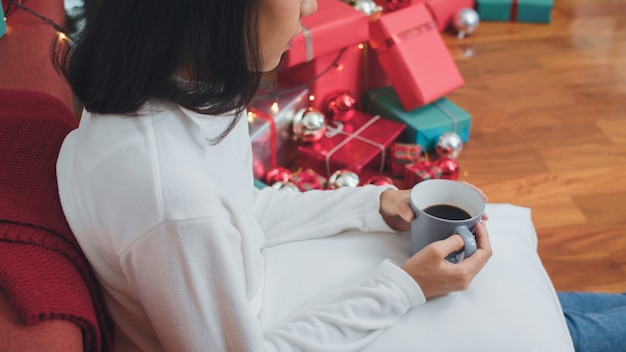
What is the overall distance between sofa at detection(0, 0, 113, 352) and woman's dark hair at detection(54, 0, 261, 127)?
114 mm

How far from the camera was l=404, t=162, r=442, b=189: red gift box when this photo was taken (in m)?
1.62

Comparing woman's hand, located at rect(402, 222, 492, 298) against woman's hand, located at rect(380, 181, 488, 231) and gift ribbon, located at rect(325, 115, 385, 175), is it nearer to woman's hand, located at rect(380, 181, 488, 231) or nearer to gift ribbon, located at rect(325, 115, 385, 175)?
woman's hand, located at rect(380, 181, 488, 231)

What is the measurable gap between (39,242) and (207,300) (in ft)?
0.60

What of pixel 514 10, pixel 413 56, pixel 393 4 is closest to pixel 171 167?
pixel 413 56

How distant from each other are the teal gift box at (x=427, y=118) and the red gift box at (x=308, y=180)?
1.03 feet

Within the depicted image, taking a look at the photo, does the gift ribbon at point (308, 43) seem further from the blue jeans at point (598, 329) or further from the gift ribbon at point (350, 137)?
the blue jeans at point (598, 329)

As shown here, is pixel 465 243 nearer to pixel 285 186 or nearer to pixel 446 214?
pixel 446 214

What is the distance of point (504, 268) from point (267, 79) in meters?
0.92

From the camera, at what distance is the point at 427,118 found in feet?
5.84

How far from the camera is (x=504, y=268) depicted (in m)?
0.95

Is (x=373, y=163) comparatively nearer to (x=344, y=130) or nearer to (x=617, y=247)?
(x=344, y=130)

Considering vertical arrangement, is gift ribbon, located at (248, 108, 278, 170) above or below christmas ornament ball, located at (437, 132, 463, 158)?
above

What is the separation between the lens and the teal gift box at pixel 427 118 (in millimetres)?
1756

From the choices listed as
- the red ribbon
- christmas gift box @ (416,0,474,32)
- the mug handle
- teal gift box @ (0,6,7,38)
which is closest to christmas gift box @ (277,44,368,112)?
christmas gift box @ (416,0,474,32)
